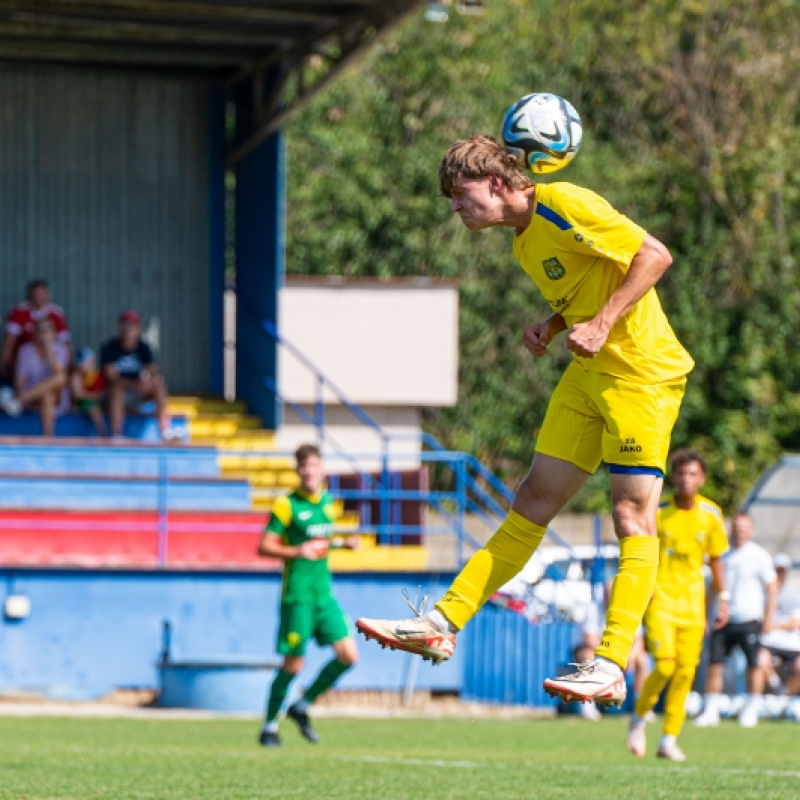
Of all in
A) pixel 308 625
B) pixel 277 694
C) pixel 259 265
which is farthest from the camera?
pixel 259 265

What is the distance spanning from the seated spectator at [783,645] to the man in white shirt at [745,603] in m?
0.18

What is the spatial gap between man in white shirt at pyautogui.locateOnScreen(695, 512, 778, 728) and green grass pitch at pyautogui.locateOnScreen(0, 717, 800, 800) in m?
0.94

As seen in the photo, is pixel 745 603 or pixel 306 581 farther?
pixel 745 603

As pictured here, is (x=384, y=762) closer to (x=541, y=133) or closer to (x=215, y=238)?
(x=541, y=133)

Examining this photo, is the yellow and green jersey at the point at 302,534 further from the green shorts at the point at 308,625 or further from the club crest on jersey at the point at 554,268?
the club crest on jersey at the point at 554,268

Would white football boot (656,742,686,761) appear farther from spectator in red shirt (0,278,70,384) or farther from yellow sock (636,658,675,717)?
spectator in red shirt (0,278,70,384)

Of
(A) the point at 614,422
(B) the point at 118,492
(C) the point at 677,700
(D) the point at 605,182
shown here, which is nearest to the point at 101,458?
(B) the point at 118,492

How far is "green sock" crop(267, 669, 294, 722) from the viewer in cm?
1193

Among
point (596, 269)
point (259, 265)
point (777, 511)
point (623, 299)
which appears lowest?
point (777, 511)

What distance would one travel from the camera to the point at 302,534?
12.6 metres

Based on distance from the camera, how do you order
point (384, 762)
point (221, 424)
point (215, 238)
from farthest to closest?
point (215, 238) < point (221, 424) < point (384, 762)

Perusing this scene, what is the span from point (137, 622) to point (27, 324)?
454cm

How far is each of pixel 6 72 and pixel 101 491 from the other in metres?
6.42

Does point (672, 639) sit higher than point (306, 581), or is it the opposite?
point (306, 581)
